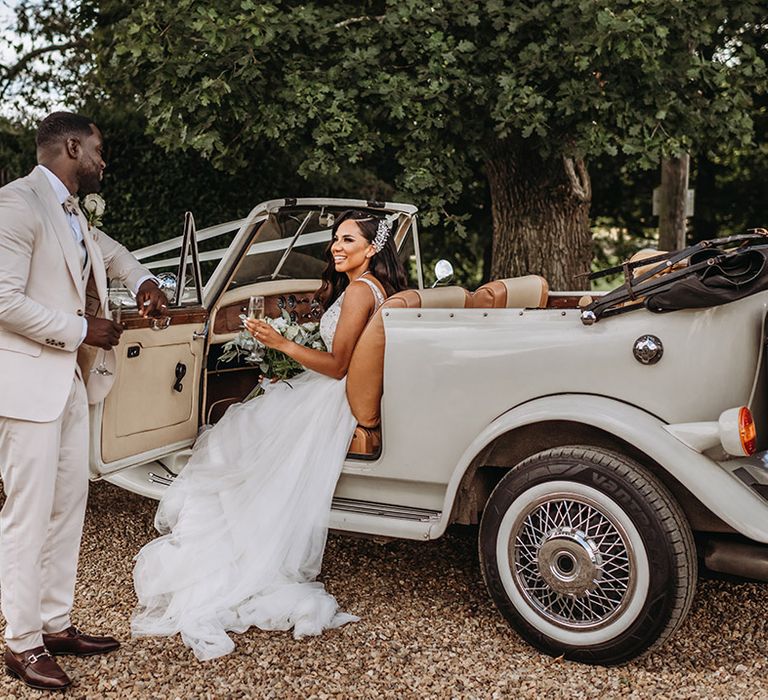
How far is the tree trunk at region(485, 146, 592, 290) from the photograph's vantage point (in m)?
7.60

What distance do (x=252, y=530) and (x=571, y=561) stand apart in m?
1.33

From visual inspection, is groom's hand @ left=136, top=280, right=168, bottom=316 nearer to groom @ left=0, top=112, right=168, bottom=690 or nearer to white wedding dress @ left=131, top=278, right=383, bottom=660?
groom @ left=0, top=112, right=168, bottom=690

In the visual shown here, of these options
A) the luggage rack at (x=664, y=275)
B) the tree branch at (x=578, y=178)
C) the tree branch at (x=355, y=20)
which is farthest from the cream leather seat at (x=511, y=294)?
the tree branch at (x=578, y=178)

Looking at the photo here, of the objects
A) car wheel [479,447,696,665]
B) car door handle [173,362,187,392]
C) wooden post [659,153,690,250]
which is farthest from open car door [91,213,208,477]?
wooden post [659,153,690,250]

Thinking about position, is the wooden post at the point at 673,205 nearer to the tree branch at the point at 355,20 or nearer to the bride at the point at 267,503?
the tree branch at the point at 355,20

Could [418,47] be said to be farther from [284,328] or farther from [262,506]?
[262,506]

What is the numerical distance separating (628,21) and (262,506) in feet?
13.1

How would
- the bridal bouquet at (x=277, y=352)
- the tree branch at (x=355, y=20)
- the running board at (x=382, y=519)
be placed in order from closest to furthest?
the running board at (x=382, y=519) → the bridal bouquet at (x=277, y=352) → the tree branch at (x=355, y=20)

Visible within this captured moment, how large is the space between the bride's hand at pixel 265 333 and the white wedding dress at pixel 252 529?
0.29 meters

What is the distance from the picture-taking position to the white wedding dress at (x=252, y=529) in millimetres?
3441

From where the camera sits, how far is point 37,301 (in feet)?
9.68

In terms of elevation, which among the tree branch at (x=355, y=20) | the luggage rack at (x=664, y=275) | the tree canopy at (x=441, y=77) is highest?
the tree branch at (x=355, y=20)

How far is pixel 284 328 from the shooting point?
4043mm

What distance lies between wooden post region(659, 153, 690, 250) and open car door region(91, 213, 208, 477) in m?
6.30
